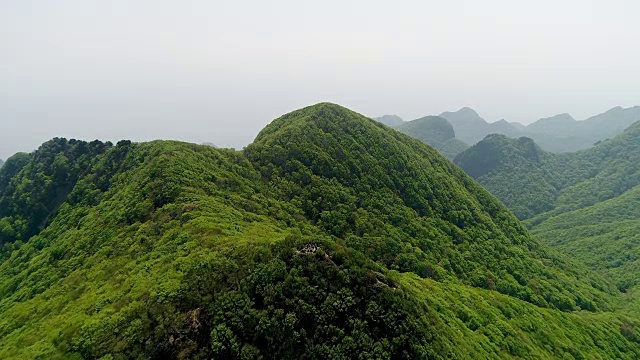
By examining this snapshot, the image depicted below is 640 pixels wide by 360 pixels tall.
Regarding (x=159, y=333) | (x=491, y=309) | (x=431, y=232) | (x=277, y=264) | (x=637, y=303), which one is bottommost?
(x=637, y=303)

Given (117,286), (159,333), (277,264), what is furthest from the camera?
(117,286)

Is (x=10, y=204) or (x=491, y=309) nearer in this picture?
(x=491, y=309)

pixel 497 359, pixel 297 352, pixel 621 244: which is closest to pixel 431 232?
pixel 497 359

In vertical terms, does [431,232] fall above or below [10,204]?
below

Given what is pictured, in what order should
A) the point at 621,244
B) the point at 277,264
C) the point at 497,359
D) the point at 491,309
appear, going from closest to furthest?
the point at 277,264
the point at 497,359
the point at 491,309
the point at 621,244

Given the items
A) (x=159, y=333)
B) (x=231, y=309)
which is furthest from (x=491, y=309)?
(x=159, y=333)

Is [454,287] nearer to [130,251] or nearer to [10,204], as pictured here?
[130,251]

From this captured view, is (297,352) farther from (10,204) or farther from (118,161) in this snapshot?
(10,204)
